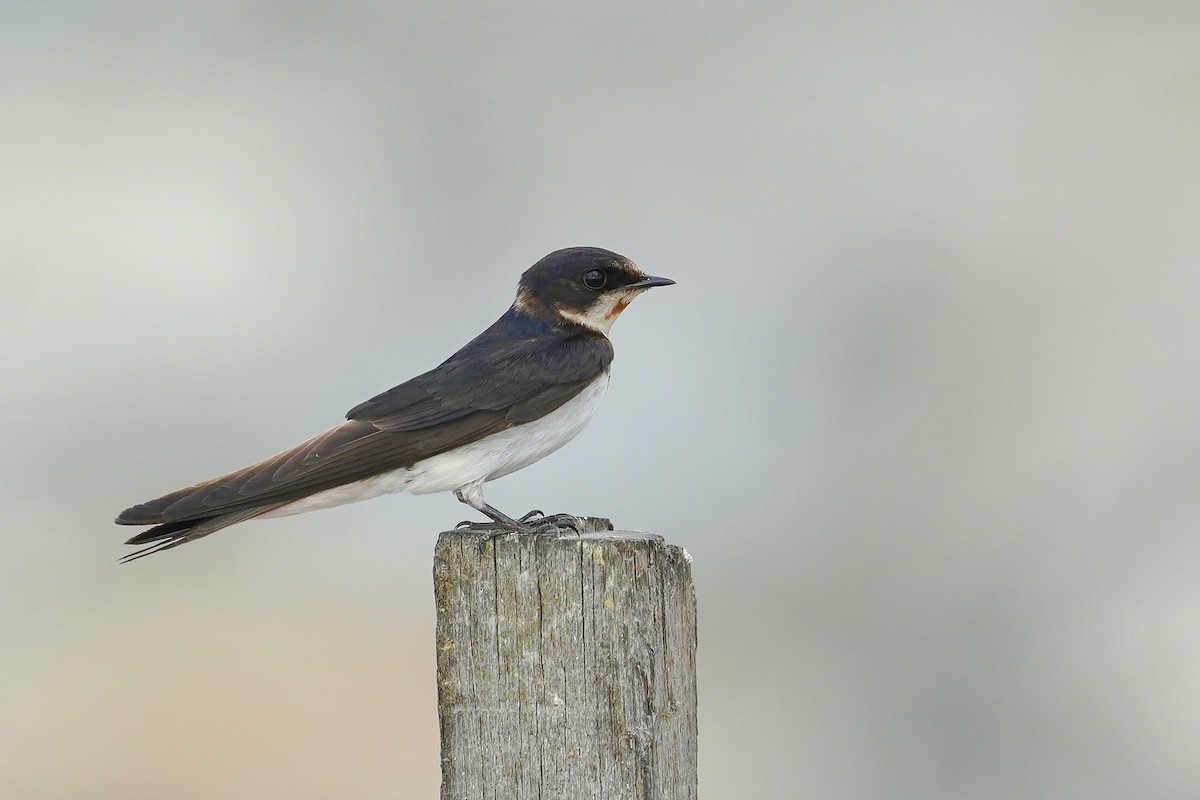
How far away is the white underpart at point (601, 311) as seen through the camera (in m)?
4.72

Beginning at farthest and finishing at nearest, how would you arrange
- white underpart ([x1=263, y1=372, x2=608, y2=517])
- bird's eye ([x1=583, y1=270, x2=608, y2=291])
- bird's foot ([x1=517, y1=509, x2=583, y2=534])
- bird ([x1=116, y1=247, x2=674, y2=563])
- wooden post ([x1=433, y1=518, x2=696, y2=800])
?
bird's eye ([x1=583, y1=270, x2=608, y2=291])
white underpart ([x1=263, y1=372, x2=608, y2=517])
bird ([x1=116, y1=247, x2=674, y2=563])
bird's foot ([x1=517, y1=509, x2=583, y2=534])
wooden post ([x1=433, y1=518, x2=696, y2=800])

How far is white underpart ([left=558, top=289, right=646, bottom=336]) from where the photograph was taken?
4719 mm

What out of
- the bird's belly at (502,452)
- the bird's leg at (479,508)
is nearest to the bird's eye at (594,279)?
the bird's belly at (502,452)

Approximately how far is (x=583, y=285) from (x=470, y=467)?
0.96 m

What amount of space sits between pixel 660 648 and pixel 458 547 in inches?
21.4

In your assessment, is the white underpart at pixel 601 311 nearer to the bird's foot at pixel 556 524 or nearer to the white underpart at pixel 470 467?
the white underpart at pixel 470 467

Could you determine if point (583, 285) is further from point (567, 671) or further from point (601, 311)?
point (567, 671)

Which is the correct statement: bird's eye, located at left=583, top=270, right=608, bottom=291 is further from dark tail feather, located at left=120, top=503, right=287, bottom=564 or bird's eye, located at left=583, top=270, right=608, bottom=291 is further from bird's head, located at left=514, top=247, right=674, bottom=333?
dark tail feather, located at left=120, top=503, right=287, bottom=564

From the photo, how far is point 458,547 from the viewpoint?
2912 millimetres

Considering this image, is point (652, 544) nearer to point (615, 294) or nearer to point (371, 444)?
point (371, 444)

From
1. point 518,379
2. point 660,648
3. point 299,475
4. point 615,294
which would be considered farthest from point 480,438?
point 660,648

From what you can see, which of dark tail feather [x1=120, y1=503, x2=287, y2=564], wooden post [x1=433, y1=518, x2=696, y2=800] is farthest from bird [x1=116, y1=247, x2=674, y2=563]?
wooden post [x1=433, y1=518, x2=696, y2=800]

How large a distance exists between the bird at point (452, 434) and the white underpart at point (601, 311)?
1.8 inches

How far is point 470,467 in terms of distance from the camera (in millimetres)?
4137
